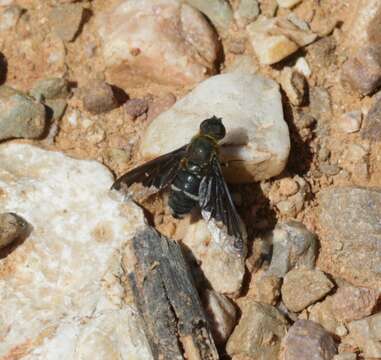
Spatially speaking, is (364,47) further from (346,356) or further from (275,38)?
(346,356)

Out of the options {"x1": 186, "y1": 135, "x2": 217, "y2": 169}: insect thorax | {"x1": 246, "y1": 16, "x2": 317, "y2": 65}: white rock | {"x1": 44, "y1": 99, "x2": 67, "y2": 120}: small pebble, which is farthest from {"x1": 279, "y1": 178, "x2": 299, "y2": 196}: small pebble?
{"x1": 44, "y1": 99, "x2": 67, "y2": 120}: small pebble

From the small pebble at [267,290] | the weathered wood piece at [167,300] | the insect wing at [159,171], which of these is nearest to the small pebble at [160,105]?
the insect wing at [159,171]

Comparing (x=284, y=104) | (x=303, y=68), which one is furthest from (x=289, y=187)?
(x=303, y=68)

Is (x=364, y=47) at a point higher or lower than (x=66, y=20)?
higher

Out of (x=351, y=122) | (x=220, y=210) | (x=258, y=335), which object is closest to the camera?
(x=258, y=335)

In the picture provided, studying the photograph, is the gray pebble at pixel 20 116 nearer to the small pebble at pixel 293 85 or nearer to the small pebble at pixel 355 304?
the small pebble at pixel 293 85

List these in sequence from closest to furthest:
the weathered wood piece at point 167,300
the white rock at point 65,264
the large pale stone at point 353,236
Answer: the weathered wood piece at point 167,300, the white rock at point 65,264, the large pale stone at point 353,236
